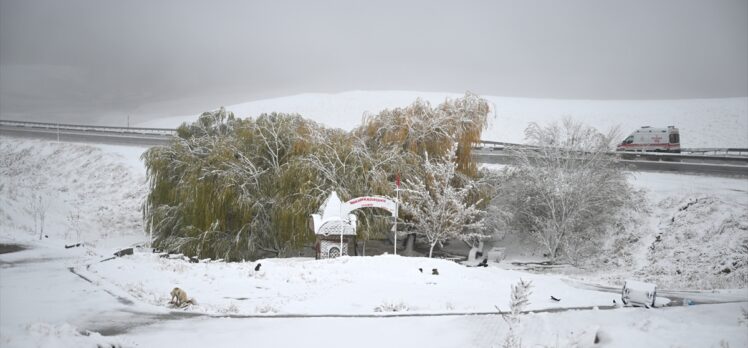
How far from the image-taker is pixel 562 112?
92.6 metres

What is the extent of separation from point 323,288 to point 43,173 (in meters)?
30.4

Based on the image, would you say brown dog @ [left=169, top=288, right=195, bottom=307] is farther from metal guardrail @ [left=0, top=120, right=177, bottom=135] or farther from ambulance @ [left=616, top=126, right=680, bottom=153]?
ambulance @ [left=616, top=126, right=680, bottom=153]

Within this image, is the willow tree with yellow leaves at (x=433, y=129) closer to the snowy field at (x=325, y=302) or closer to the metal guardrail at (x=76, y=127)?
the snowy field at (x=325, y=302)

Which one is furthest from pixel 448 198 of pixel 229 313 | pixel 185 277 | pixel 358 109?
pixel 358 109

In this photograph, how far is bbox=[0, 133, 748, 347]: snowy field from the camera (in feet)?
37.6

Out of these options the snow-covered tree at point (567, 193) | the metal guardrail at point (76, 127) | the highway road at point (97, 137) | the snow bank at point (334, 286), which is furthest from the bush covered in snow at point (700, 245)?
Result: the highway road at point (97, 137)

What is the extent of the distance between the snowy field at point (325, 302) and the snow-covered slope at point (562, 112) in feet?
161

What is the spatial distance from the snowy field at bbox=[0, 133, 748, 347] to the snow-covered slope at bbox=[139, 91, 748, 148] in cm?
4906

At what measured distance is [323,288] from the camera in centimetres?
1717

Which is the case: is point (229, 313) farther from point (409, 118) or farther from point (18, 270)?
point (409, 118)

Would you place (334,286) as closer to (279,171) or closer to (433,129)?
(279,171)

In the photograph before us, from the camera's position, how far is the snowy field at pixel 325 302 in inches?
451

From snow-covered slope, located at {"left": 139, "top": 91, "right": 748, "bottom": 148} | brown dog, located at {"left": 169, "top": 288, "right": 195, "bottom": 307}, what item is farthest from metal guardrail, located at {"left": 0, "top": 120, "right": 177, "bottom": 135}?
brown dog, located at {"left": 169, "top": 288, "right": 195, "bottom": 307}

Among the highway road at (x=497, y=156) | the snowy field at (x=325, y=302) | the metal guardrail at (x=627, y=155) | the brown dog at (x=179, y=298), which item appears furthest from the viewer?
the metal guardrail at (x=627, y=155)
